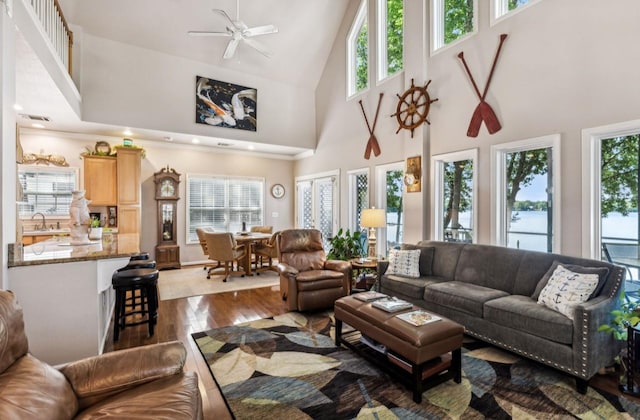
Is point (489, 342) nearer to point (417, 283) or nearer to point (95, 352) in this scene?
point (417, 283)

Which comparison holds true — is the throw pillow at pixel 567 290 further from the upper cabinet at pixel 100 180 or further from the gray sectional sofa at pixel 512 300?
the upper cabinet at pixel 100 180

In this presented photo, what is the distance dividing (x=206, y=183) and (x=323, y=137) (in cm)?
317

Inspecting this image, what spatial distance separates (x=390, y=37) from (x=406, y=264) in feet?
13.7

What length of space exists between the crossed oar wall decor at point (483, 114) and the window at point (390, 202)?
137 centimetres

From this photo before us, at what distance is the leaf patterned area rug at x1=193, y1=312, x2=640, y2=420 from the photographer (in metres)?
2.03

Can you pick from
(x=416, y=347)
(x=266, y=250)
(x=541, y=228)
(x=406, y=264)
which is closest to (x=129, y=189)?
(x=266, y=250)

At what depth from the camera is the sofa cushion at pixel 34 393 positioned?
1132 millimetres

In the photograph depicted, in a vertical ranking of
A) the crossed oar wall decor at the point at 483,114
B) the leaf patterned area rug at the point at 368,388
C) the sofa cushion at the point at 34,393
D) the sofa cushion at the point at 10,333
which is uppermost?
the crossed oar wall decor at the point at 483,114

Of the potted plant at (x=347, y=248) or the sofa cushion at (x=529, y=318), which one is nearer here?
the sofa cushion at (x=529, y=318)

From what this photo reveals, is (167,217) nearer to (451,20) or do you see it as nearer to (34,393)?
(34,393)

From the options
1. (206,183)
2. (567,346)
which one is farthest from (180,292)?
(567,346)

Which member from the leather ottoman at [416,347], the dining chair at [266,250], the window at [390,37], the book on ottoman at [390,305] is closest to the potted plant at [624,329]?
the leather ottoman at [416,347]

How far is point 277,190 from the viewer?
8383mm

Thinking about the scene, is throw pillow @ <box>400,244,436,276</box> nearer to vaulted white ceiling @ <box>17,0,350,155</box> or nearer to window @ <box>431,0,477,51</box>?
window @ <box>431,0,477,51</box>
